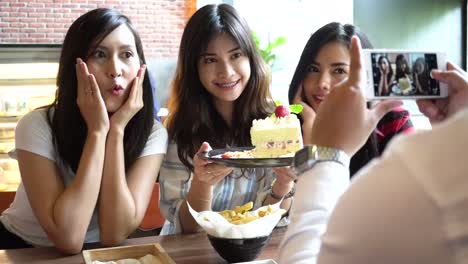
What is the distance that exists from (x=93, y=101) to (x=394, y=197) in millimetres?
1587

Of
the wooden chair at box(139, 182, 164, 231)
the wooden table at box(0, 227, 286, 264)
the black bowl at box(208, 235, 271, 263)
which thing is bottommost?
the wooden chair at box(139, 182, 164, 231)

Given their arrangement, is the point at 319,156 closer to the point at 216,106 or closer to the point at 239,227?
the point at 239,227

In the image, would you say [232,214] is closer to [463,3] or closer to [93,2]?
[463,3]

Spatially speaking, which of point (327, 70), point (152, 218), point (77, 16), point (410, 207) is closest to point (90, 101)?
point (327, 70)

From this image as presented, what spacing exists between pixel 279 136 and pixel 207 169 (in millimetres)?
379

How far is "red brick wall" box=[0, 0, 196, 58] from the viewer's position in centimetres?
695

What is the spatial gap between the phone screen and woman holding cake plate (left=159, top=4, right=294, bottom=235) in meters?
0.96

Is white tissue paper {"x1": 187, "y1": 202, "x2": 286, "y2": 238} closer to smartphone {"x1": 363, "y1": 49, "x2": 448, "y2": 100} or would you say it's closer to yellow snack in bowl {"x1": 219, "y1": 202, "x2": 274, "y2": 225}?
yellow snack in bowl {"x1": 219, "y1": 202, "x2": 274, "y2": 225}

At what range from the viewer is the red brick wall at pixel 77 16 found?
695cm

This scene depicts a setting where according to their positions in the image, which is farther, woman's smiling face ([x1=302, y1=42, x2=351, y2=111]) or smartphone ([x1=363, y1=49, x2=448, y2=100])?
woman's smiling face ([x1=302, y1=42, x2=351, y2=111])

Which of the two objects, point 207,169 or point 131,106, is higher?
point 131,106

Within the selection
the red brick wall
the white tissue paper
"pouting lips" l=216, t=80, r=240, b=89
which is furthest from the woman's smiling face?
the red brick wall

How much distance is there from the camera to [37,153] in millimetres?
1827

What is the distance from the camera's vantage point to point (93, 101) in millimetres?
1914
